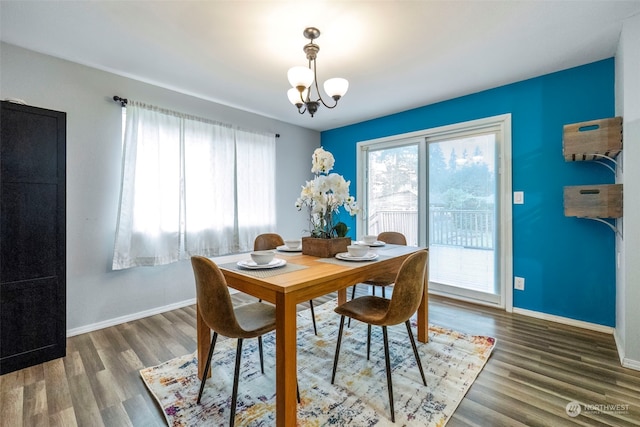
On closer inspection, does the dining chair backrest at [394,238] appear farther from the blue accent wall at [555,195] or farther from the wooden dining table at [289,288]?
the blue accent wall at [555,195]

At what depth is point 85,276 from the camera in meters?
2.62

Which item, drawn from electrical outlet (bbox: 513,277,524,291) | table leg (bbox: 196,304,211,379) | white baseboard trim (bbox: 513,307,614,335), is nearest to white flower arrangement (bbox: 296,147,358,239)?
table leg (bbox: 196,304,211,379)

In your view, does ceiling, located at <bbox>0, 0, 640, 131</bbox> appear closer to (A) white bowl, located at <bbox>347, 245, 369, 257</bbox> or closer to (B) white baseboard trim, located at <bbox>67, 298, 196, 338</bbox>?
(A) white bowl, located at <bbox>347, 245, 369, 257</bbox>

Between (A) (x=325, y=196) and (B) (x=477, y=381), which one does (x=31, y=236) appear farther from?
(B) (x=477, y=381)

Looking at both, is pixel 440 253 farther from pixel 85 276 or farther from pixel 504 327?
pixel 85 276

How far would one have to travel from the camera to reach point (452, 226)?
3.55 meters

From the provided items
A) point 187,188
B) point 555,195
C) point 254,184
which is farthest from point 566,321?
point 187,188

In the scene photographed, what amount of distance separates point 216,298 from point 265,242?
123cm

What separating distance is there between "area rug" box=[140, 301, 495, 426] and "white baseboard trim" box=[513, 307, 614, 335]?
89 centimetres

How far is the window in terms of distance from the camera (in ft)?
9.29

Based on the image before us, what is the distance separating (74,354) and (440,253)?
379cm

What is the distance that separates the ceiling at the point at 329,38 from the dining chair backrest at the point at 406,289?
1.60m

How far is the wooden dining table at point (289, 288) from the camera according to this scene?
132cm

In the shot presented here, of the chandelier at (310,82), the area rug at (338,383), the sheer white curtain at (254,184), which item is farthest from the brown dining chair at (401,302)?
the sheer white curtain at (254,184)
